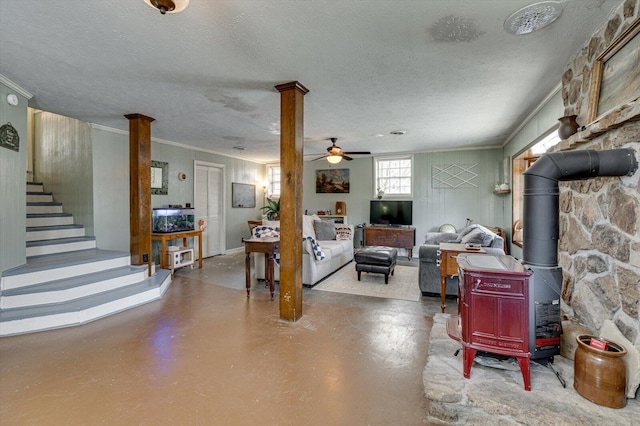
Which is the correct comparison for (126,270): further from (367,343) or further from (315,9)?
A: (315,9)

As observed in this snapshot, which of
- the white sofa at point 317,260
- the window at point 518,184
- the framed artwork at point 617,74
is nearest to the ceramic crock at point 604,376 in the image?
the framed artwork at point 617,74

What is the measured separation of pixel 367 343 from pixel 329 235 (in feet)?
11.4

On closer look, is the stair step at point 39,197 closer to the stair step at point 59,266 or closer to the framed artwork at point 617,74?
the stair step at point 59,266

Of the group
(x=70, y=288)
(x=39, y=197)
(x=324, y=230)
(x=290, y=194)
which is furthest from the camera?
(x=324, y=230)

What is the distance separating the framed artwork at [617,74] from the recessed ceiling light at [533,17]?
43 centimetres

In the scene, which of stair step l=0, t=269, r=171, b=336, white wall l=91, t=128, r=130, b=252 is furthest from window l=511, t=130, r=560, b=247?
white wall l=91, t=128, r=130, b=252

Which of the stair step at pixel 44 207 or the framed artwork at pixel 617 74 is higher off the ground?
the framed artwork at pixel 617 74

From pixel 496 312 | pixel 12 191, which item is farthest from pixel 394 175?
pixel 12 191

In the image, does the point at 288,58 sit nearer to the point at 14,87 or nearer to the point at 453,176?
the point at 14,87

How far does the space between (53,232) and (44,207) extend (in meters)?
0.81

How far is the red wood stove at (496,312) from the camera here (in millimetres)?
1729

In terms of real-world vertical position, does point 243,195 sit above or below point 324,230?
above

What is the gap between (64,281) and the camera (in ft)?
11.4

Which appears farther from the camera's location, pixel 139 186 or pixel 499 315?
pixel 139 186
